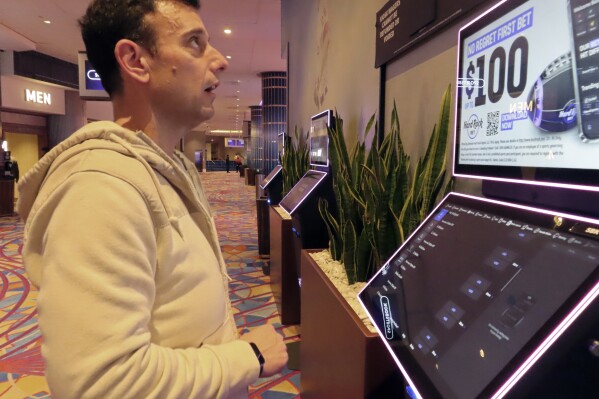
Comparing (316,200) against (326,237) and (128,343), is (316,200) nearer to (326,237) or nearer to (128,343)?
(326,237)

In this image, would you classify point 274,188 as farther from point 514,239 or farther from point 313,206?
point 514,239

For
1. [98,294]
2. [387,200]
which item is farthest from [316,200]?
[98,294]

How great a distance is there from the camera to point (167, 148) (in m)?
0.93

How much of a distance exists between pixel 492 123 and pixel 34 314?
347 cm

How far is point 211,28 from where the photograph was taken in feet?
25.6

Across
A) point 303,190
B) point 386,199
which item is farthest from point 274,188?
point 386,199

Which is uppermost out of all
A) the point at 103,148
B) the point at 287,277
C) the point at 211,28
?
the point at 211,28

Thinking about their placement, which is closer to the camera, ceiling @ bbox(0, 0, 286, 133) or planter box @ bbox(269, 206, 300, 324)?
planter box @ bbox(269, 206, 300, 324)

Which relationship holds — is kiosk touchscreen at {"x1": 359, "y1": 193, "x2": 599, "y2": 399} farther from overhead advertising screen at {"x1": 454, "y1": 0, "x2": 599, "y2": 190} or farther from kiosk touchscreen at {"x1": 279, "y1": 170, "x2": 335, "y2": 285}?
kiosk touchscreen at {"x1": 279, "y1": 170, "x2": 335, "y2": 285}

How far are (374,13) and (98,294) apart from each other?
2137 mm

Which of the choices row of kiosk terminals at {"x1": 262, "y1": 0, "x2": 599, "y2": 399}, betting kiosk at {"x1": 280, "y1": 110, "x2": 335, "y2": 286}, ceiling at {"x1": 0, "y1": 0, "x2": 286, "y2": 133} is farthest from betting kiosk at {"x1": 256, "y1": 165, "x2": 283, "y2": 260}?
ceiling at {"x1": 0, "y1": 0, "x2": 286, "y2": 133}

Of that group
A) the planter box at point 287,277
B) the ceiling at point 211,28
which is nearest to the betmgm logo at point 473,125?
the planter box at point 287,277

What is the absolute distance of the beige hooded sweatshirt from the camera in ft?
1.90

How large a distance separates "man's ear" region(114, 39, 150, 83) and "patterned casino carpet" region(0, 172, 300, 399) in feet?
5.73
